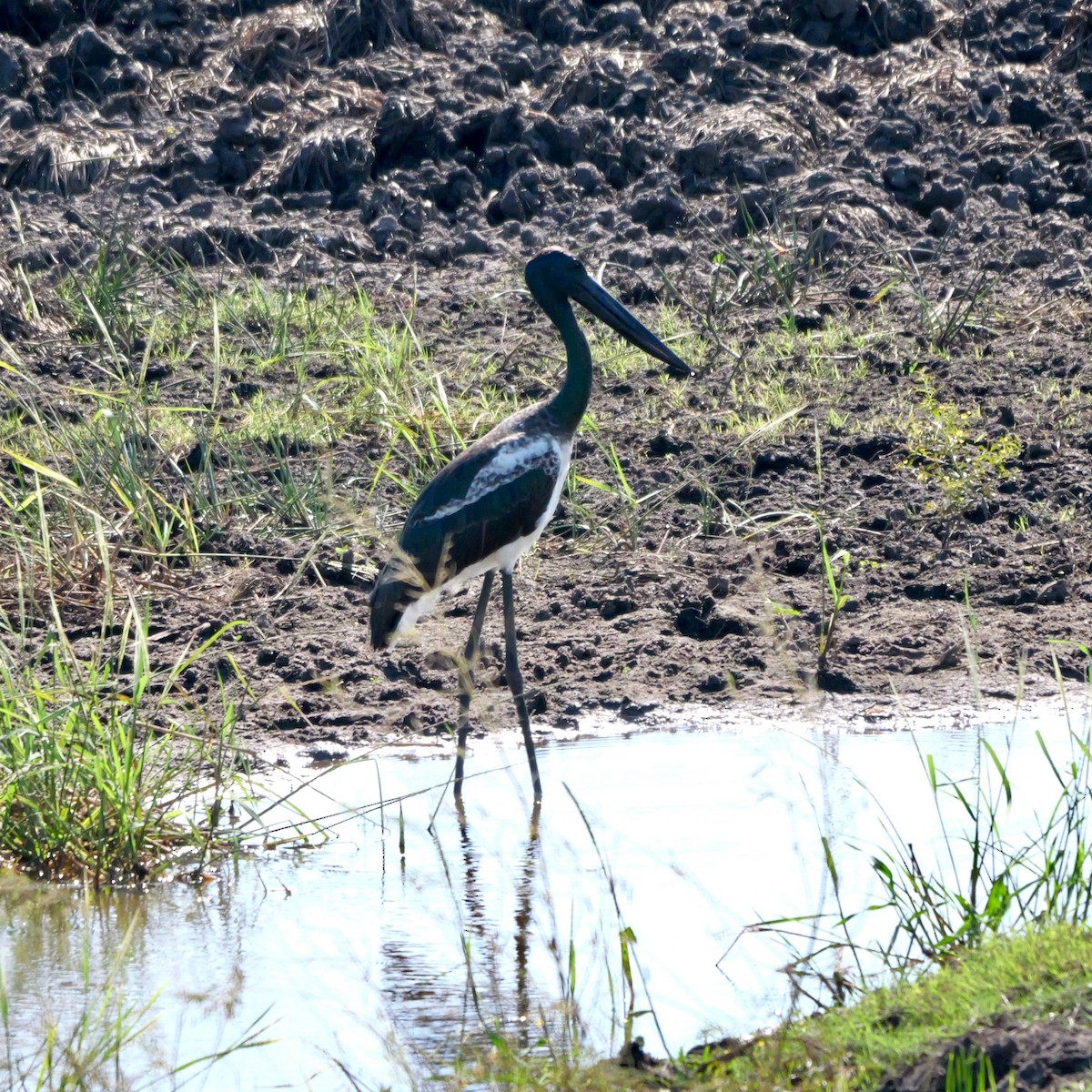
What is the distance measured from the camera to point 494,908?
4684 mm

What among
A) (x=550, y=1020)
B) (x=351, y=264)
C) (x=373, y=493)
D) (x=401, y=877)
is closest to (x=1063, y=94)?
(x=351, y=264)

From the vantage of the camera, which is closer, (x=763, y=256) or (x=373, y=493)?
(x=373, y=493)

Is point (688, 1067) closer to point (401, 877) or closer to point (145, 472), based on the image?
point (401, 877)

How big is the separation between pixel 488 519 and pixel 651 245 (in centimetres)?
450

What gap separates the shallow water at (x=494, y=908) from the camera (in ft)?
12.7

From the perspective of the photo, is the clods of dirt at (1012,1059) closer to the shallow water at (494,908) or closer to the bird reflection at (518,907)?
the shallow water at (494,908)

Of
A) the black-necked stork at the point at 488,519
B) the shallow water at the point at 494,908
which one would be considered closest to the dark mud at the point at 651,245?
the black-necked stork at the point at 488,519

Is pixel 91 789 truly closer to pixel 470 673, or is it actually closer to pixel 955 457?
pixel 470 673

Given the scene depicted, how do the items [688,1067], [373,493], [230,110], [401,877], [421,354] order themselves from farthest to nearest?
[230,110] < [421,354] < [373,493] < [401,877] < [688,1067]

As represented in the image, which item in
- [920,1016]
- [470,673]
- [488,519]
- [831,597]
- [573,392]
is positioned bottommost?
[920,1016]

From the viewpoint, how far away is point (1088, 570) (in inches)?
270

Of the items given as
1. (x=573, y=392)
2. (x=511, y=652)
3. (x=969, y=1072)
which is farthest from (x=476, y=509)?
(x=969, y=1072)

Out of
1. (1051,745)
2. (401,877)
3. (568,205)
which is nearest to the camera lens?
(401,877)

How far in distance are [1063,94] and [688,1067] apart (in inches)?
352
